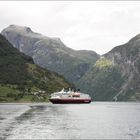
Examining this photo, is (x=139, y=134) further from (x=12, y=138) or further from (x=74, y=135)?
(x=12, y=138)

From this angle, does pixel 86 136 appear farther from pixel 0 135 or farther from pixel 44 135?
pixel 0 135

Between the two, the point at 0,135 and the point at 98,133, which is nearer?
the point at 0,135

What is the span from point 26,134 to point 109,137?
2054 centimetres

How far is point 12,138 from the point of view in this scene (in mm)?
96938

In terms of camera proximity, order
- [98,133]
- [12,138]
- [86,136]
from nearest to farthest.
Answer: [12,138], [86,136], [98,133]

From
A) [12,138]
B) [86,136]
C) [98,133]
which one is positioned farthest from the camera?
[98,133]

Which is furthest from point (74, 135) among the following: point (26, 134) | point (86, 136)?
point (26, 134)

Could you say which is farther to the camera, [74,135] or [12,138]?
[74,135]

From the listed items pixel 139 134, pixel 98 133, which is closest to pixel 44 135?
pixel 98 133

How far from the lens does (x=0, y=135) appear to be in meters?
102

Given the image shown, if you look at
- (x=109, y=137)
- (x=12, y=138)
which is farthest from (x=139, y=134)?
(x=12, y=138)

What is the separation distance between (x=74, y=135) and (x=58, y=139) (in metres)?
8.55

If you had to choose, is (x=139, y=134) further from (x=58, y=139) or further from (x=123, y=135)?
(x=58, y=139)

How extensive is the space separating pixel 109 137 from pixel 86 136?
5.82 m
